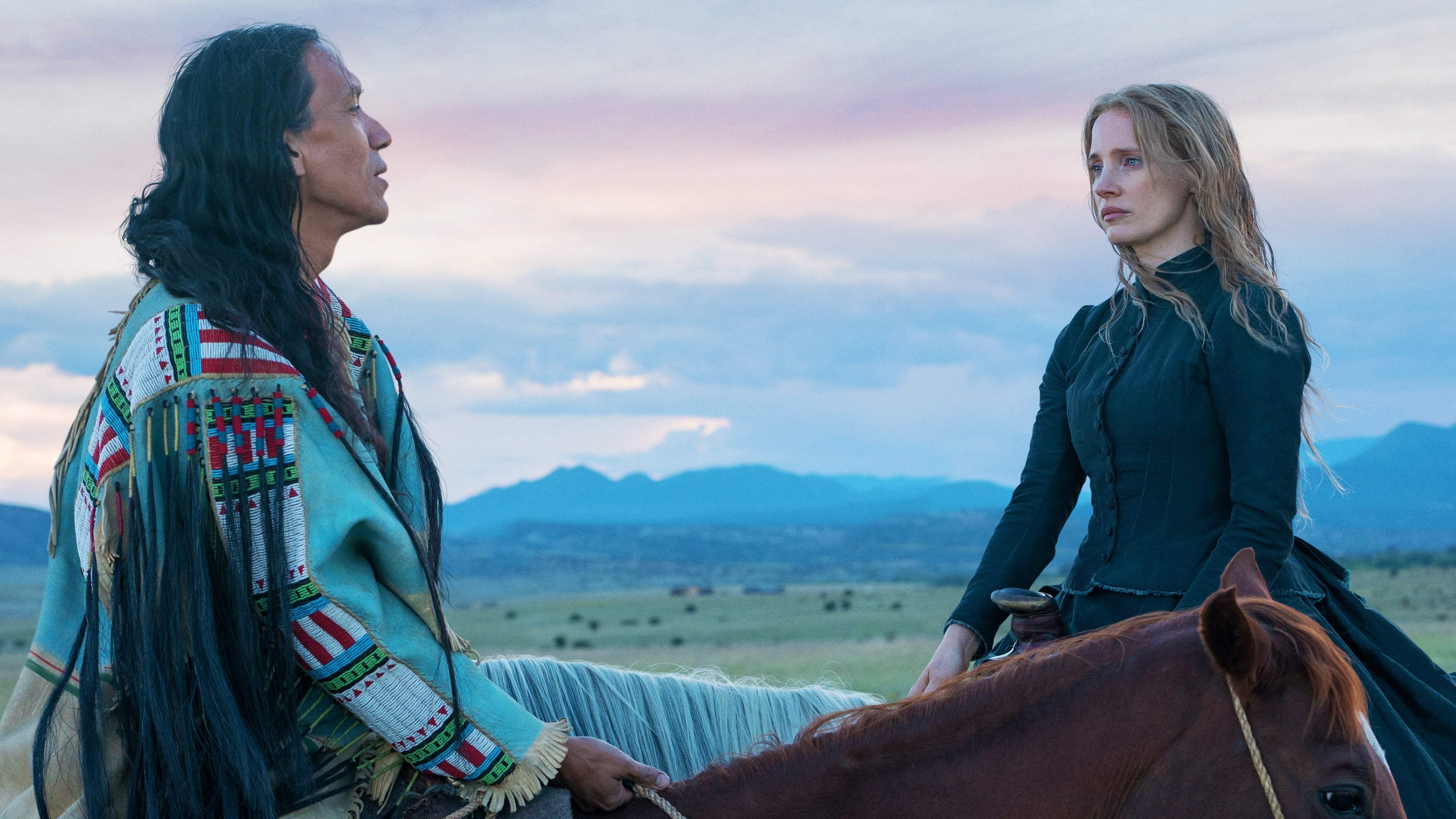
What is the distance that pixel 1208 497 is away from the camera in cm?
271

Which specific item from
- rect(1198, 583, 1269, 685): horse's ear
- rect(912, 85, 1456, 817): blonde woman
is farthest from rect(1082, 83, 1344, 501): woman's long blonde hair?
rect(1198, 583, 1269, 685): horse's ear

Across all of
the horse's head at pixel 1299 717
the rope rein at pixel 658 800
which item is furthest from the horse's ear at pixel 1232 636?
the rope rein at pixel 658 800

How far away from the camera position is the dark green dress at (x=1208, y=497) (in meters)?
2.53

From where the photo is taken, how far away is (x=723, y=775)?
89.8 inches

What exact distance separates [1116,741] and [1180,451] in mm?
891

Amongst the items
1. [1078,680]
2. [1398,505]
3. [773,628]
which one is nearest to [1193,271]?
[1078,680]

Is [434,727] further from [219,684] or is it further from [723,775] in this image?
[723,775]

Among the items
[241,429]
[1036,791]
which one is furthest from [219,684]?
Result: [1036,791]

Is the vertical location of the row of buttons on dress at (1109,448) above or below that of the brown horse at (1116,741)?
above

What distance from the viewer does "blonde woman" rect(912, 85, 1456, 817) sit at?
8.35 ft

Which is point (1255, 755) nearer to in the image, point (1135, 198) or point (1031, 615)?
point (1031, 615)

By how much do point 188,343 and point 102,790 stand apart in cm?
80

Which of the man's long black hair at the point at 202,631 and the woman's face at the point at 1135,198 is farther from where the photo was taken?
the woman's face at the point at 1135,198

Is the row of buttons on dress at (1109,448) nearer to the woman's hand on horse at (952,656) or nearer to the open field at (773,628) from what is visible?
the woman's hand on horse at (952,656)
